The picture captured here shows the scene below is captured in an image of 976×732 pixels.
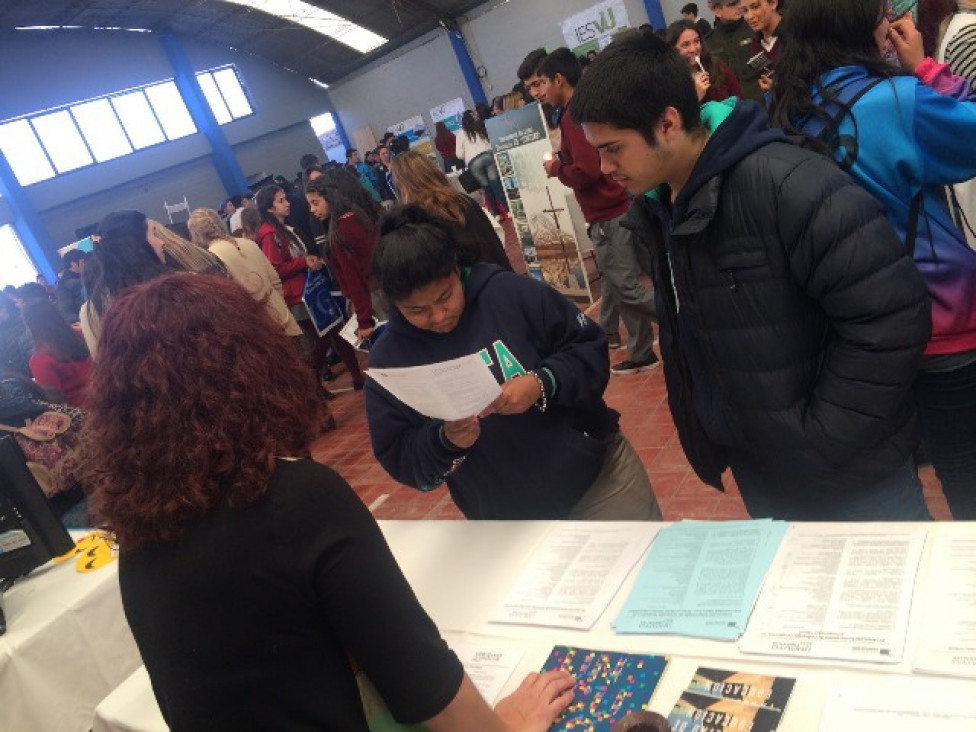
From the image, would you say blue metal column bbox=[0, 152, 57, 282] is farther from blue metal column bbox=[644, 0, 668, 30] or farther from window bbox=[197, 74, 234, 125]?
blue metal column bbox=[644, 0, 668, 30]

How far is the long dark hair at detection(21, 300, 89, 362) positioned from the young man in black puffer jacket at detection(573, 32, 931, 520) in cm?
394

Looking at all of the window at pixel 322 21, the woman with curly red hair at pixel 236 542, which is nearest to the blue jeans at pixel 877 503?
the woman with curly red hair at pixel 236 542

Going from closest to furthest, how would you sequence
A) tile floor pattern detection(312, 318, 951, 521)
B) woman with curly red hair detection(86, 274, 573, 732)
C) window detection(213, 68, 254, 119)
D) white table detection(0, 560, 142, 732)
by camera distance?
woman with curly red hair detection(86, 274, 573, 732), white table detection(0, 560, 142, 732), tile floor pattern detection(312, 318, 951, 521), window detection(213, 68, 254, 119)

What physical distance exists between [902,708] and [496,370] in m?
1.12

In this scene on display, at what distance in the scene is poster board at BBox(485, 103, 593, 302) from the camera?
573 centimetres

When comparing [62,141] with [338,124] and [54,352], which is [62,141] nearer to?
[338,124]

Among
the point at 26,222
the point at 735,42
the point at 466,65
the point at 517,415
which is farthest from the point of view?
the point at 466,65

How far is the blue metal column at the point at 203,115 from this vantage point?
16438mm

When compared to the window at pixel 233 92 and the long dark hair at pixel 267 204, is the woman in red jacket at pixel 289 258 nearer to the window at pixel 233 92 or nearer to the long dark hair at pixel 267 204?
the long dark hair at pixel 267 204

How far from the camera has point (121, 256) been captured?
3.14 m

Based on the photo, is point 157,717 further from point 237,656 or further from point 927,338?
point 927,338

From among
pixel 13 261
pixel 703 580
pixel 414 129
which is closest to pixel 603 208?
pixel 703 580

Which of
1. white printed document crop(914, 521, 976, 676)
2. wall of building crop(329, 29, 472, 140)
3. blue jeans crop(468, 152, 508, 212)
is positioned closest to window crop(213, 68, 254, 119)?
wall of building crop(329, 29, 472, 140)

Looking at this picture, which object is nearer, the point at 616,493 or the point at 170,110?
the point at 616,493
